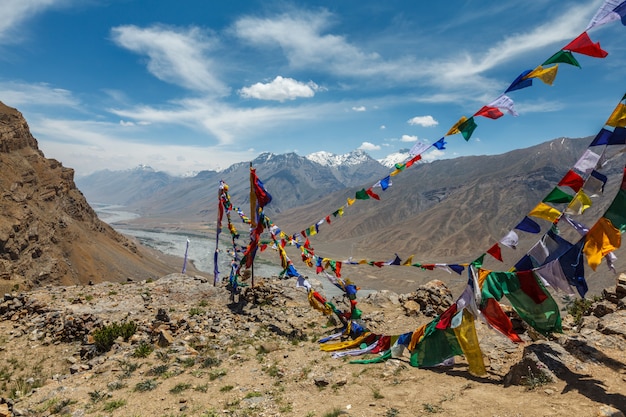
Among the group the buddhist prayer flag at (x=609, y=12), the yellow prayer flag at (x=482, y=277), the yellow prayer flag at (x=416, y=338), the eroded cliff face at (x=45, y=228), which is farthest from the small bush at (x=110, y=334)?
the eroded cliff face at (x=45, y=228)

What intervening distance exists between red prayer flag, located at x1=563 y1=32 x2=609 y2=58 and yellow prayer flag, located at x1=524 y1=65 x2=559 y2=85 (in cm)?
55

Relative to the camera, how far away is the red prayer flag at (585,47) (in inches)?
328

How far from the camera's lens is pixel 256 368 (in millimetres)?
12211

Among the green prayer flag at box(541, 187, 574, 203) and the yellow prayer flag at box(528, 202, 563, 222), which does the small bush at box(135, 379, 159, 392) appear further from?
the green prayer flag at box(541, 187, 574, 203)

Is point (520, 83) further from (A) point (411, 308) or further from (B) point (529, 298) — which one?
(A) point (411, 308)

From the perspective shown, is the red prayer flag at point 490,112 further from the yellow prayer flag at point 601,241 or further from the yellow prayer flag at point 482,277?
the yellow prayer flag at point 482,277

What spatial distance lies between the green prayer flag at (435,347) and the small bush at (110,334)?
12137 millimetres

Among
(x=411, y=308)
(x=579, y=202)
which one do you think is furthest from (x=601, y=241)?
(x=411, y=308)

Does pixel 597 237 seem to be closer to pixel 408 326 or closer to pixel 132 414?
pixel 408 326

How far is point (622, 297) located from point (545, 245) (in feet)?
Answer: 24.4

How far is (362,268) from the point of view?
13825 cm

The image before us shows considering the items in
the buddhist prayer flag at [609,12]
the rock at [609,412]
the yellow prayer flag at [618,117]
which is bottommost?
the rock at [609,412]

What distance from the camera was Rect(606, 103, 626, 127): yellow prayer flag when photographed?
8.13 m

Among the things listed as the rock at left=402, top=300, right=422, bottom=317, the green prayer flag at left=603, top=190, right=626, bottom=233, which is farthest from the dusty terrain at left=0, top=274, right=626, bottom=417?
the green prayer flag at left=603, top=190, right=626, bottom=233
